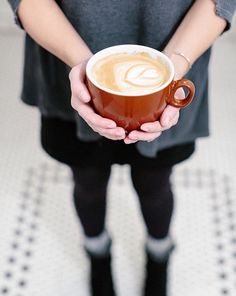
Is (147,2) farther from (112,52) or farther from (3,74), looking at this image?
(3,74)

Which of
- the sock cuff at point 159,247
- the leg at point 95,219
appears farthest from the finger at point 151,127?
the sock cuff at point 159,247

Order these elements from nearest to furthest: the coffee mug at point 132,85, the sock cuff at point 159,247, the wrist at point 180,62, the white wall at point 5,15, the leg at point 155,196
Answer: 1. the coffee mug at point 132,85
2. the wrist at point 180,62
3. the leg at point 155,196
4. the sock cuff at point 159,247
5. the white wall at point 5,15

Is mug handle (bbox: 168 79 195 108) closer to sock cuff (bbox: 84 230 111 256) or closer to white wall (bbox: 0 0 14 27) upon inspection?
sock cuff (bbox: 84 230 111 256)

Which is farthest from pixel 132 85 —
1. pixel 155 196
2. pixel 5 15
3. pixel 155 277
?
pixel 5 15

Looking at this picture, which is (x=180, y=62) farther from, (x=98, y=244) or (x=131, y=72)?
(x=98, y=244)

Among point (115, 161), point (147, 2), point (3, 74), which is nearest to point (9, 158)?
point (3, 74)

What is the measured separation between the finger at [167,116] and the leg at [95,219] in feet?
0.87

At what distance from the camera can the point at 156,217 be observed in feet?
2.89

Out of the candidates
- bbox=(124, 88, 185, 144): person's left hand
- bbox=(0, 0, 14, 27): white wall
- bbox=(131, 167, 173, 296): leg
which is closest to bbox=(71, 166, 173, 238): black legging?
bbox=(131, 167, 173, 296): leg

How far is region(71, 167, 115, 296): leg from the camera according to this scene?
32.6 inches

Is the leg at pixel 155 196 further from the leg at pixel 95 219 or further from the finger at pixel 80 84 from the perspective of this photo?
the finger at pixel 80 84

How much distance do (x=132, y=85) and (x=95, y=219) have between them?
46 cm

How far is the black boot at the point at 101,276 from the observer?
39.0 inches

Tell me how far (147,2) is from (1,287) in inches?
29.0
